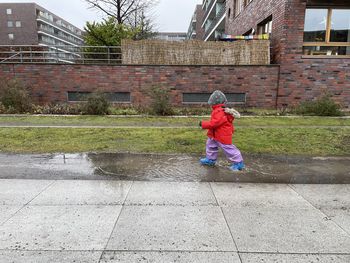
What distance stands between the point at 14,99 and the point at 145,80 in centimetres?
525

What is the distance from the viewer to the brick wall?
41.8ft

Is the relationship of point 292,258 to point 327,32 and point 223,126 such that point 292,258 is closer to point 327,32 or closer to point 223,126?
point 223,126

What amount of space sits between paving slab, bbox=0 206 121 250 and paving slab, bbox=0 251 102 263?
75mm

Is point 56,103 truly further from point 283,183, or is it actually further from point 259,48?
point 283,183

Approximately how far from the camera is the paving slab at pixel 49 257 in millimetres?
2576

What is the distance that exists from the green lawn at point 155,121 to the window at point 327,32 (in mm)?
3817

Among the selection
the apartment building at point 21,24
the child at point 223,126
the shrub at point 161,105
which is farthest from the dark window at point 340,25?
the apartment building at point 21,24

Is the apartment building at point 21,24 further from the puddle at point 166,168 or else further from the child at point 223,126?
the child at point 223,126

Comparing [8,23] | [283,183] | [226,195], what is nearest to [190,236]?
[226,195]

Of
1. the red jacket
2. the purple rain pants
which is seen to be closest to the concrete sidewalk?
the purple rain pants

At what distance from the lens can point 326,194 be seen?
4117 mm

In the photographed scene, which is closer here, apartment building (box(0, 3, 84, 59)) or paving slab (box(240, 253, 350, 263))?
paving slab (box(240, 253, 350, 263))

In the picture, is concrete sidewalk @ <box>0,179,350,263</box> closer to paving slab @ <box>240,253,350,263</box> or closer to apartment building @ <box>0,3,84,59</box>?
paving slab @ <box>240,253,350,263</box>

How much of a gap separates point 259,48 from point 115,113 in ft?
22.4
